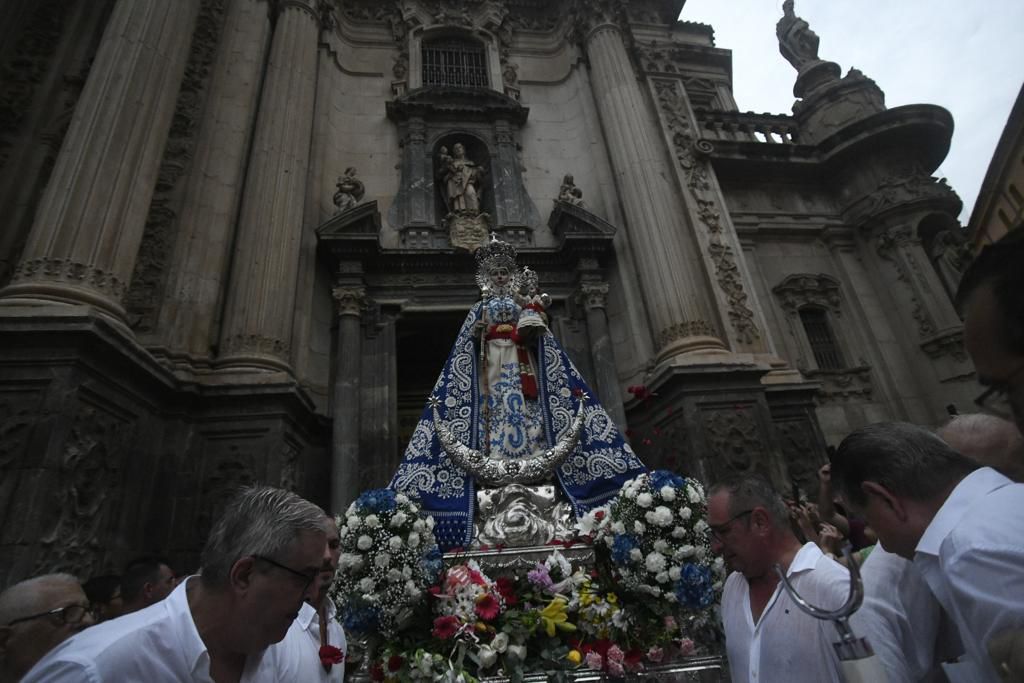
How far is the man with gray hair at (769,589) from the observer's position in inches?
79.6

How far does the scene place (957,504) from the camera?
5.04ft

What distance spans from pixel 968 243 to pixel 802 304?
3765 mm

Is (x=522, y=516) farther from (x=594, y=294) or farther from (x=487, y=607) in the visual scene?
(x=594, y=294)

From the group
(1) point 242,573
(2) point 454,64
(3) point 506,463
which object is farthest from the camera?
(2) point 454,64

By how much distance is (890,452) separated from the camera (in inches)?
70.2

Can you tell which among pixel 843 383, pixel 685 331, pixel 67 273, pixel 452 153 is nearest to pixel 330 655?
pixel 67 273

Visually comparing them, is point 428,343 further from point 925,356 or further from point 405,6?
point 925,356

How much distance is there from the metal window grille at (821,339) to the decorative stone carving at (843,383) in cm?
20

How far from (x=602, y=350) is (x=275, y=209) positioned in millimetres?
5855

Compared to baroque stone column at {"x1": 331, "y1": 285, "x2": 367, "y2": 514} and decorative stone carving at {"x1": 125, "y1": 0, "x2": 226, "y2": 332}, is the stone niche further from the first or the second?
decorative stone carving at {"x1": 125, "y1": 0, "x2": 226, "y2": 332}

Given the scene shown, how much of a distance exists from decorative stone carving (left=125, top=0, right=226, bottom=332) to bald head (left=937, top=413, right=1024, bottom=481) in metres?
8.00

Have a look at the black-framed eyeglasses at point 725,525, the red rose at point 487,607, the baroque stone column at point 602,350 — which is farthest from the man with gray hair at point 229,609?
the baroque stone column at point 602,350

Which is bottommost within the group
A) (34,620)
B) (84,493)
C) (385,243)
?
(34,620)

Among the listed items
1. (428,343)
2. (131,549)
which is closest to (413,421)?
(428,343)
